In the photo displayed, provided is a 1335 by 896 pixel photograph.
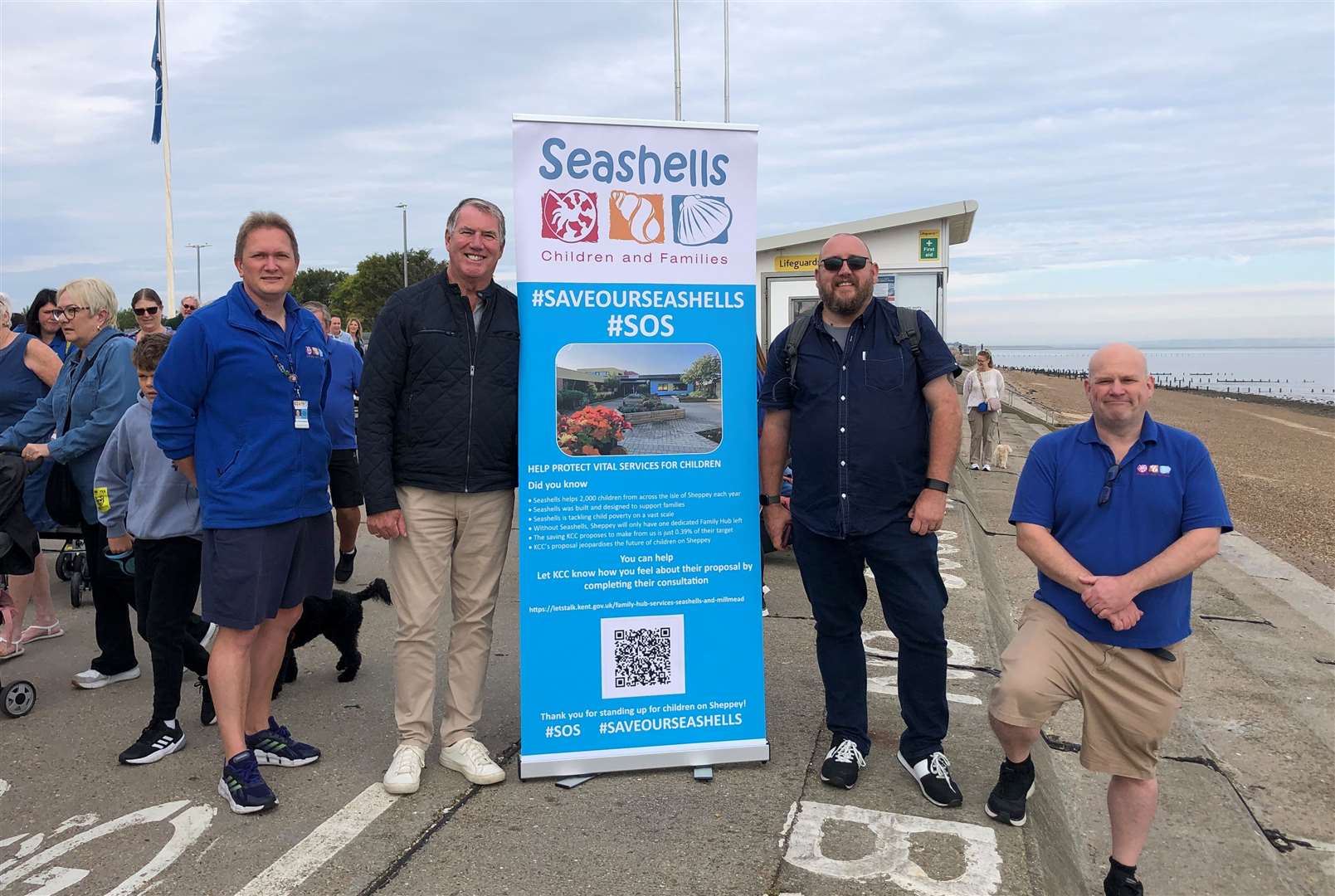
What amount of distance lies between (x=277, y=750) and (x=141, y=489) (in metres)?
1.20

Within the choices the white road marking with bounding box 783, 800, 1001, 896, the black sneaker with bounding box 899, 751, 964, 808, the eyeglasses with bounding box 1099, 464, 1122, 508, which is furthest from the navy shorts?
the eyeglasses with bounding box 1099, 464, 1122, 508

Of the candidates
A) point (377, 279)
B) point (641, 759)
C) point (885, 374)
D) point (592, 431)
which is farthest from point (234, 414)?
point (377, 279)

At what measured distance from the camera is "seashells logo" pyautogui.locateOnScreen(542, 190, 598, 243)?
12.1ft

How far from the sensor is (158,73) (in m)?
24.7

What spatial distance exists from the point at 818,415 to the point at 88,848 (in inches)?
114

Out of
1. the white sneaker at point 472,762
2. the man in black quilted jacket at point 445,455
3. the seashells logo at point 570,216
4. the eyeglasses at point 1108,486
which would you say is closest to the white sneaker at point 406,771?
the man in black quilted jacket at point 445,455

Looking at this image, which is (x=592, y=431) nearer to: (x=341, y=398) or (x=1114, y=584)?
(x=1114, y=584)

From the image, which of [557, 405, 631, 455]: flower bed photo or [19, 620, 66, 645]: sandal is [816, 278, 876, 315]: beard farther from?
[19, 620, 66, 645]: sandal

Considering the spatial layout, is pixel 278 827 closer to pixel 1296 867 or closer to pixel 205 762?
pixel 205 762

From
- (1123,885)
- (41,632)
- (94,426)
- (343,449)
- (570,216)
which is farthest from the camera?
(343,449)

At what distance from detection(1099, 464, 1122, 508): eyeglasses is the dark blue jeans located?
655mm

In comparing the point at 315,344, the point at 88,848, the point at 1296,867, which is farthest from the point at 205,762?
the point at 1296,867

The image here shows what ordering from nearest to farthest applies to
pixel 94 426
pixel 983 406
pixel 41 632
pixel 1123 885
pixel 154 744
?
pixel 1123 885 < pixel 154 744 < pixel 94 426 < pixel 41 632 < pixel 983 406

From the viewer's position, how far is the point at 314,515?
3.68 meters
